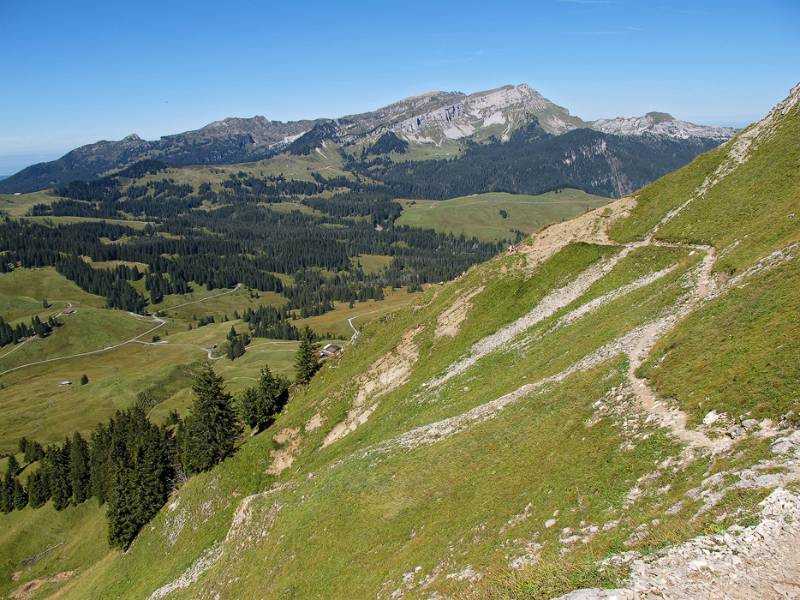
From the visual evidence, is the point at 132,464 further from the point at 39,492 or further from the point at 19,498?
the point at 19,498

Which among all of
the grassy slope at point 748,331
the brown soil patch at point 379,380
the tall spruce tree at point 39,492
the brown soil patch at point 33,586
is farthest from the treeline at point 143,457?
the grassy slope at point 748,331

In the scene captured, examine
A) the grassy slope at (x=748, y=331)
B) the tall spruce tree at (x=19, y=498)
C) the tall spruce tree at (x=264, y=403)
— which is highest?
the grassy slope at (x=748, y=331)

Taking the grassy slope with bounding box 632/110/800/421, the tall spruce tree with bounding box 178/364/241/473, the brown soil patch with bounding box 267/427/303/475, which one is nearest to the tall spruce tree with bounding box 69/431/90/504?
the tall spruce tree with bounding box 178/364/241/473

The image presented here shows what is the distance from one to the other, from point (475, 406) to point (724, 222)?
115 ft

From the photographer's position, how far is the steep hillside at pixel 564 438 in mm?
18047

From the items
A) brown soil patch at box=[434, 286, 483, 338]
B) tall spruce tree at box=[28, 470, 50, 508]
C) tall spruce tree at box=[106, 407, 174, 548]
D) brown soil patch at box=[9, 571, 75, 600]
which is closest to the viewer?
brown soil patch at box=[434, 286, 483, 338]

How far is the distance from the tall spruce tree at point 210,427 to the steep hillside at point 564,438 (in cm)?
600

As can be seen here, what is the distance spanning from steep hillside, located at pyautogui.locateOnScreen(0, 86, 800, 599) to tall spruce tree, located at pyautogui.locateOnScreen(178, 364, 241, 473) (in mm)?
6003

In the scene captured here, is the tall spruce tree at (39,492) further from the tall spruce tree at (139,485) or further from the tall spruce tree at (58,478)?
the tall spruce tree at (139,485)

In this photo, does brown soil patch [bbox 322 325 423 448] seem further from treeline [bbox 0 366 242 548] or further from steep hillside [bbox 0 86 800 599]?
treeline [bbox 0 366 242 548]

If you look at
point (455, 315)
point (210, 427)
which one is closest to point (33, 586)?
point (210, 427)

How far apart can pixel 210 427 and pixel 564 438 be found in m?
64.4

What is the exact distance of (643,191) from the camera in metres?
73.2

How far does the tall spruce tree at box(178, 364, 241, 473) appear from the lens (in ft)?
249
